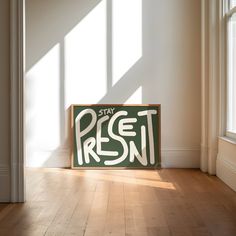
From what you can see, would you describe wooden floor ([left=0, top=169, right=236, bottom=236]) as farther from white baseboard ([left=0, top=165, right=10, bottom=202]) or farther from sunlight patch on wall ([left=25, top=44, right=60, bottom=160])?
sunlight patch on wall ([left=25, top=44, right=60, bottom=160])

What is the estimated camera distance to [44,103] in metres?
5.43

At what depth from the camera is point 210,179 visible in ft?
15.2

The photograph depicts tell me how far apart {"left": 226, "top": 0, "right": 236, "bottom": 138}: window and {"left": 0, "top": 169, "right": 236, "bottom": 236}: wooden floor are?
25.4 inches

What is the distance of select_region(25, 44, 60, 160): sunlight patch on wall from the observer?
5418mm

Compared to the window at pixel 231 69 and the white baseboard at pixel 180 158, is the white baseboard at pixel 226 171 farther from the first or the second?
the white baseboard at pixel 180 158

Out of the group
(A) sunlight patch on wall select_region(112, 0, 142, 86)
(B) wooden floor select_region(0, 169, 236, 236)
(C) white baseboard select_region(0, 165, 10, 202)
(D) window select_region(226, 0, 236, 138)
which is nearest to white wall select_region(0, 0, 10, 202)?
(C) white baseboard select_region(0, 165, 10, 202)

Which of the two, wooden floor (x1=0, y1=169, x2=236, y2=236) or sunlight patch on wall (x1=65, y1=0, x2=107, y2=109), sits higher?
sunlight patch on wall (x1=65, y1=0, x2=107, y2=109)

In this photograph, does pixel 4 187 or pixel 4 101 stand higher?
pixel 4 101

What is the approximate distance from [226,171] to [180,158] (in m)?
1.07

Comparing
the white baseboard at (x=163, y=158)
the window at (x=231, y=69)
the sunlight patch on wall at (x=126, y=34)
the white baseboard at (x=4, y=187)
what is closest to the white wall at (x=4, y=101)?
the white baseboard at (x=4, y=187)

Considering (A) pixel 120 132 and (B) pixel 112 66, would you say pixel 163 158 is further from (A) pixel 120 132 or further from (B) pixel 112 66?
(B) pixel 112 66

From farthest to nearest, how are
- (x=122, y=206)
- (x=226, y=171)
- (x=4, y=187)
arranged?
1. (x=226, y=171)
2. (x=4, y=187)
3. (x=122, y=206)

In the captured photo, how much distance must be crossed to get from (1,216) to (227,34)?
10.0ft

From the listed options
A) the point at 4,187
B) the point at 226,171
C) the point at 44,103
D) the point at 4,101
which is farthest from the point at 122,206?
the point at 44,103
